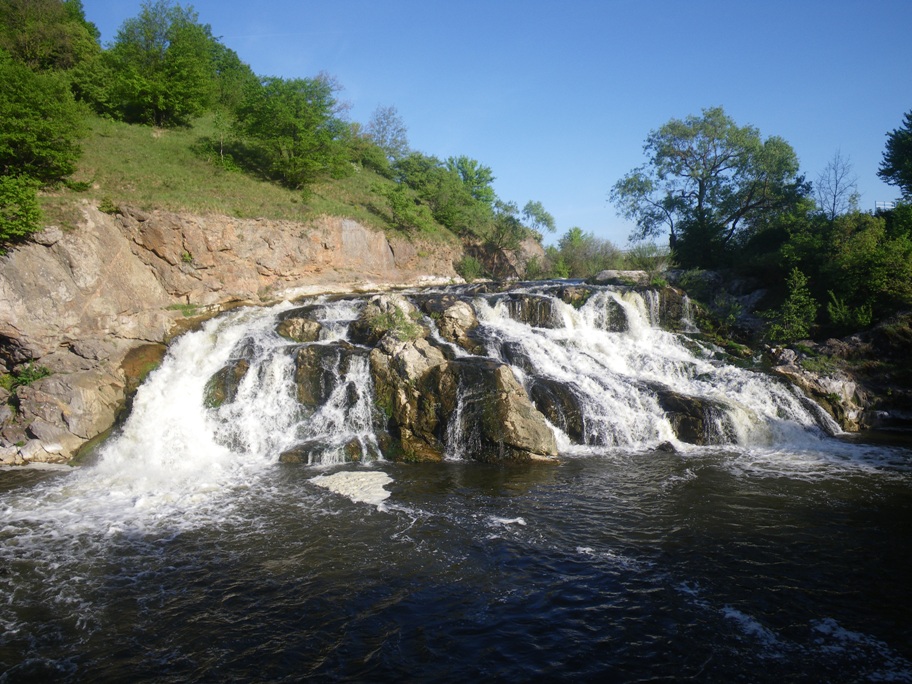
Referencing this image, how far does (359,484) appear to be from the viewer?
34.8 feet

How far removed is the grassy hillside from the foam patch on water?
1275 cm

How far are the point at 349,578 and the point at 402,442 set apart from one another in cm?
594

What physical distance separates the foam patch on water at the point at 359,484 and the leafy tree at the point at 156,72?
2956cm

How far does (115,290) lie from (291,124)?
14.8m

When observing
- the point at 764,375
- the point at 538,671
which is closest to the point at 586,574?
the point at 538,671

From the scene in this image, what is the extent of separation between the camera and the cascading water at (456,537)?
214 inches

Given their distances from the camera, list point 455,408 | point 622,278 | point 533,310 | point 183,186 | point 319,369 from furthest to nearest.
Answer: point 622,278 → point 183,186 → point 533,310 → point 319,369 → point 455,408

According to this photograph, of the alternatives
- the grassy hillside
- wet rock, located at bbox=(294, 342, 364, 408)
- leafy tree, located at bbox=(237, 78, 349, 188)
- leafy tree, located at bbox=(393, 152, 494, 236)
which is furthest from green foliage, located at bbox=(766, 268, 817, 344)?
leafy tree, located at bbox=(237, 78, 349, 188)

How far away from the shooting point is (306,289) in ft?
77.1

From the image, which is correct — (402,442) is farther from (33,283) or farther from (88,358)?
(33,283)

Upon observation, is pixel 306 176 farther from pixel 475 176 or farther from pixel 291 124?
pixel 475 176

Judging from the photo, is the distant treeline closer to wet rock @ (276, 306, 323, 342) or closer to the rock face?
wet rock @ (276, 306, 323, 342)

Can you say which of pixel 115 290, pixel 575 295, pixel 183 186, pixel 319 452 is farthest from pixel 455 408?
pixel 183 186

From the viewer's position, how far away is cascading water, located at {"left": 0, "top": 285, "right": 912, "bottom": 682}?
A: 543 centimetres
